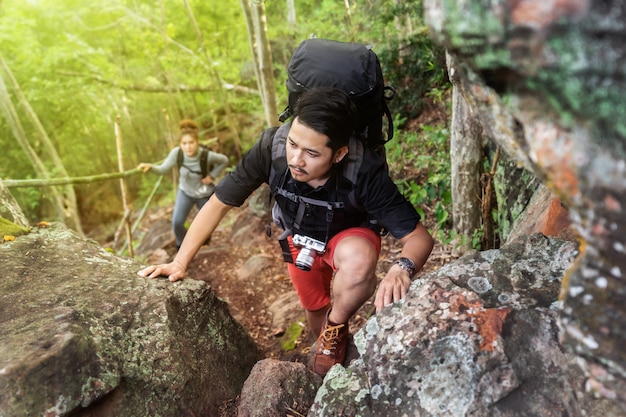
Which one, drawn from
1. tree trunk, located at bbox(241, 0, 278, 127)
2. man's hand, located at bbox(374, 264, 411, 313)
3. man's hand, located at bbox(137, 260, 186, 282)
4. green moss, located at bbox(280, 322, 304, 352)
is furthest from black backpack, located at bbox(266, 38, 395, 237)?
tree trunk, located at bbox(241, 0, 278, 127)

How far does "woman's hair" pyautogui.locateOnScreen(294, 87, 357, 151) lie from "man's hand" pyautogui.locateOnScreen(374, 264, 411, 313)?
85 cm

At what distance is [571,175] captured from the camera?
120 centimetres

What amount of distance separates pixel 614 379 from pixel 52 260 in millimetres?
3417

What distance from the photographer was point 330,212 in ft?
9.39

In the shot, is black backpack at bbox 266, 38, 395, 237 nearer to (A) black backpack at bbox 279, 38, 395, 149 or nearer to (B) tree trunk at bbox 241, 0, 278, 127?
(A) black backpack at bbox 279, 38, 395, 149

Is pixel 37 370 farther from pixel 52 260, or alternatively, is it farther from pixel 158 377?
pixel 52 260

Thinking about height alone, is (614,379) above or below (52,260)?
above

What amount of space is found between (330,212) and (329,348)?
41.4 inches

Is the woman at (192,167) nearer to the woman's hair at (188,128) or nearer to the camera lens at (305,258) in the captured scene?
the woman's hair at (188,128)

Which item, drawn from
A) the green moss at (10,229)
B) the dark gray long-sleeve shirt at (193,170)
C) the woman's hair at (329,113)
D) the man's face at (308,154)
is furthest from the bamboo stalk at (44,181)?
the woman's hair at (329,113)

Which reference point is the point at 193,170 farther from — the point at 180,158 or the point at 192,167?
the point at 180,158

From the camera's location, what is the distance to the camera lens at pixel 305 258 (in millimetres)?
3113

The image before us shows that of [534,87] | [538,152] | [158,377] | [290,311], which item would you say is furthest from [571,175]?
[290,311]

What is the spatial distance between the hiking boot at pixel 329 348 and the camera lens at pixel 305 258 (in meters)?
0.46
